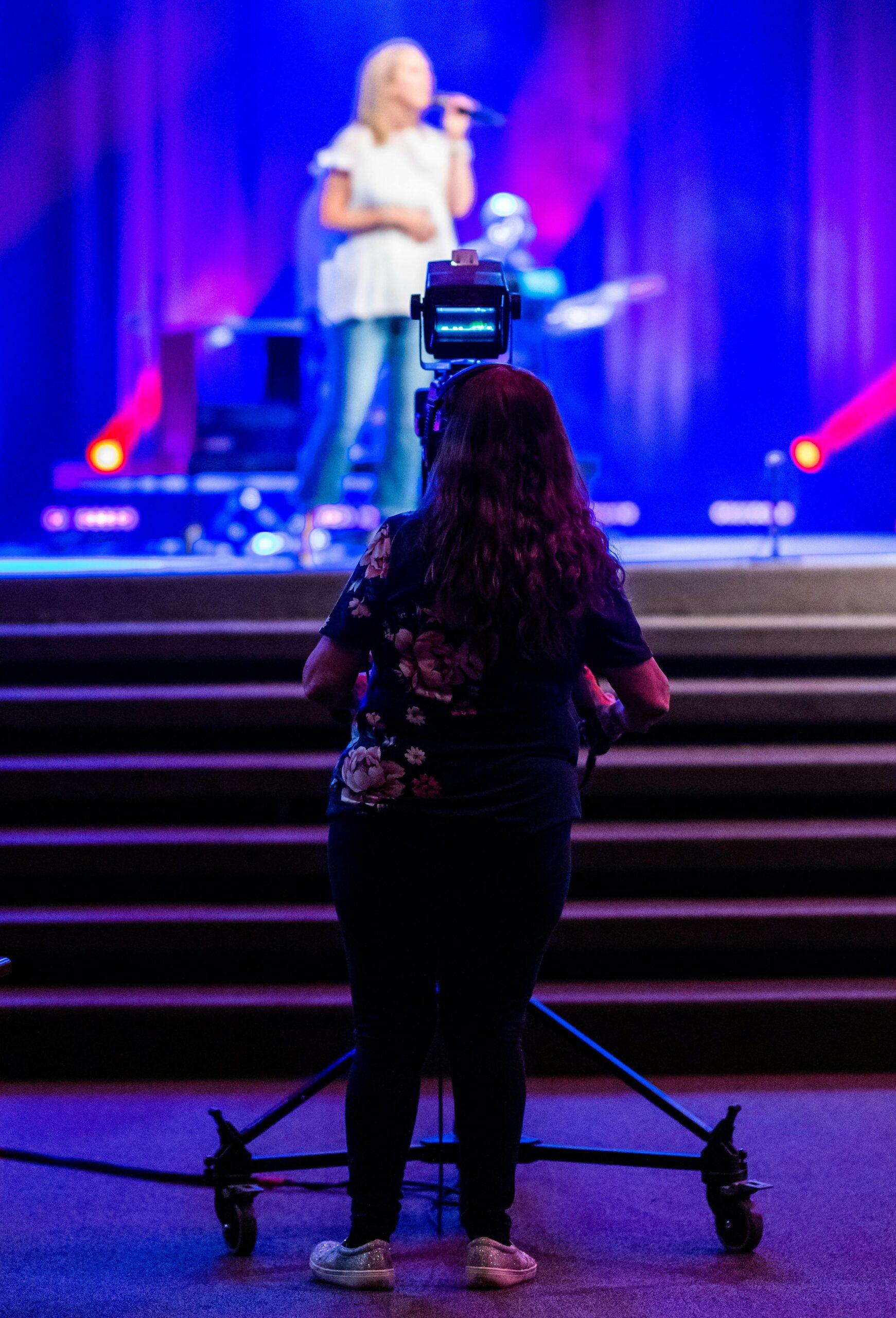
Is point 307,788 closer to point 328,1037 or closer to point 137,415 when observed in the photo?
point 328,1037

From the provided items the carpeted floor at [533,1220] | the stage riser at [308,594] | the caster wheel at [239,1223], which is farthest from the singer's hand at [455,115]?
the caster wheel at [239,1223]

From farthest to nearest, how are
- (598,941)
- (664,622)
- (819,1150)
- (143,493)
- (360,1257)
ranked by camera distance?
(143,493), (664,622), (598,941), (819,1150), (360,1257)

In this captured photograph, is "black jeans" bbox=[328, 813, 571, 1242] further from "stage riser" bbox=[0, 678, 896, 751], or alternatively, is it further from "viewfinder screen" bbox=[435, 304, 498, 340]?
"stage riser" bbox=[0, 678, 896, 751]

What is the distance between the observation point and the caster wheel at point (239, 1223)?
2.23m

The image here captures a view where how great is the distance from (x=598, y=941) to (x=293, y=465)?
348 centimetres

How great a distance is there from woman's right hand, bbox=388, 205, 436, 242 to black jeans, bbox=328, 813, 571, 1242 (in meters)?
2.91

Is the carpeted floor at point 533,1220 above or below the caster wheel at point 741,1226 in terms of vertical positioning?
below

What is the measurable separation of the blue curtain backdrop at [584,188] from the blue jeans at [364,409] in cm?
273

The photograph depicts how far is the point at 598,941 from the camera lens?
10.5 feet

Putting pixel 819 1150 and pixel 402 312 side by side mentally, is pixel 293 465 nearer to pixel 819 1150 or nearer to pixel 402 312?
pixel 402 312

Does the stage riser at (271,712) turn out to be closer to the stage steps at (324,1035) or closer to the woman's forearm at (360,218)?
the stage steps at (324,1035)

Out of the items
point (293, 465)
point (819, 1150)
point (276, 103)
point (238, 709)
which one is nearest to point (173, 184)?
point (276, 103)

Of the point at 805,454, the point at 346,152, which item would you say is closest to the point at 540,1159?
the point at 346,152

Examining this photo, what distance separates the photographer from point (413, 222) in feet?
14.7
